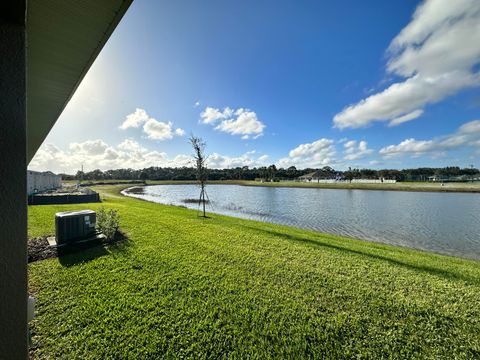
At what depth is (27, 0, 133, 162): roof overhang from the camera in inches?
83.9

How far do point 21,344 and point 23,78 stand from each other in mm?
1344

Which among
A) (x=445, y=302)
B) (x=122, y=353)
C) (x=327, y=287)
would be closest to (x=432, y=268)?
(x=445, y=302)

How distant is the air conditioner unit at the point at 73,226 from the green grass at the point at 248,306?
1.39 meters

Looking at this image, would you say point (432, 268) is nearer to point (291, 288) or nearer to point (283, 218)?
point (291, 288)

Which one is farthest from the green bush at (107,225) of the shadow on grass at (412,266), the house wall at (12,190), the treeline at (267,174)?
the treeline at (267,174)

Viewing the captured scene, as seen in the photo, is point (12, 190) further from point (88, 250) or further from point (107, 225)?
point (107, 225)

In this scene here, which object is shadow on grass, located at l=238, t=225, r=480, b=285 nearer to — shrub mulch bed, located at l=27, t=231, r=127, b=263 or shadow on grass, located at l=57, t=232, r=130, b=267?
shadow on grass, located at l=57, t=232, r=130, b=267

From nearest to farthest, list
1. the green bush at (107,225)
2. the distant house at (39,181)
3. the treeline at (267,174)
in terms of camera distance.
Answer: the green bush at (107,225) < the distant house at (39,181) < the treeline at (267,174)

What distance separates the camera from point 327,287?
198 inches

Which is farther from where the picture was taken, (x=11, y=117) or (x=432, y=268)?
(x=432, y=268)

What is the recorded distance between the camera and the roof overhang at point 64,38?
2.13m

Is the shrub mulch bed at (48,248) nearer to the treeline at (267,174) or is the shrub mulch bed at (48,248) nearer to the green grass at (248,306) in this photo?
the green grass at (248,306)

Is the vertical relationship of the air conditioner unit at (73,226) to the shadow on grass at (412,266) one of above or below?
above

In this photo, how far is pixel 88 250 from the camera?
6.90m
